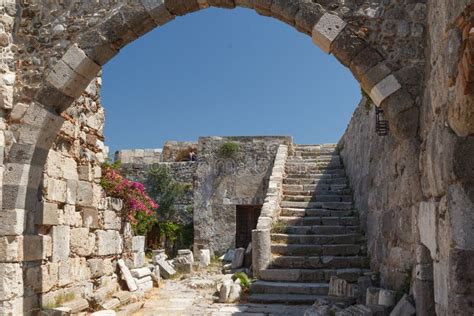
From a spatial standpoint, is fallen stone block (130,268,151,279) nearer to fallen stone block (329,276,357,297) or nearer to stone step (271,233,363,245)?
stone step (271,233,363,245)

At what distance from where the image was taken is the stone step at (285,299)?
697cm

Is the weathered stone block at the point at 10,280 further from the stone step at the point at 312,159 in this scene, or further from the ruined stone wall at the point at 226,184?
the ruined stone wall at the point at 226,184

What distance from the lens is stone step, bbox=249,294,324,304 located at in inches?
275

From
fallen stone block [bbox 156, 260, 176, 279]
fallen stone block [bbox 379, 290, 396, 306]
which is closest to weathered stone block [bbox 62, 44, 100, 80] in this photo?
fallen stone block [bbox 379, 290, 396, 306]

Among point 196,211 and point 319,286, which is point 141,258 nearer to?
point 319,286

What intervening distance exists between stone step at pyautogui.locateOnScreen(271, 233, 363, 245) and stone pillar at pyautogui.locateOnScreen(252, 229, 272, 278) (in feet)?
1.54

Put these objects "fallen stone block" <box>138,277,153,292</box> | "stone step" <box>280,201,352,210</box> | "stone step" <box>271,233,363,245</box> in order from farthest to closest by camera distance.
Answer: "stone step" <box>280,201,352,210</box>, "stone step" <box>271,233,363,245</box>, "fallen stone block" <box>138,277,153,292</box>

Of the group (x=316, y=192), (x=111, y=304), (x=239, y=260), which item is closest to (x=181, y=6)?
(x=111, y=304)

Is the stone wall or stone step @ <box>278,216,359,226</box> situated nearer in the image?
stone step @ <box>278,216,359,226</box>

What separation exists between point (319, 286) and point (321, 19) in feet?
14.2

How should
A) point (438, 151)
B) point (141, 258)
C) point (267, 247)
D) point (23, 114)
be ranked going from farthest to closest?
1. point (141, 258)
2. point (267, 247)
3. point (23, 114)
4. point (438, 151)

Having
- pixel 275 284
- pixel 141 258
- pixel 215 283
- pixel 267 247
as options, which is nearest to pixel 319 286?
pixel 275 284

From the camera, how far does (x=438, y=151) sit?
331 cm

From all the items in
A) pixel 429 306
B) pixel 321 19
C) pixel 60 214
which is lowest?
pixel 429 306
